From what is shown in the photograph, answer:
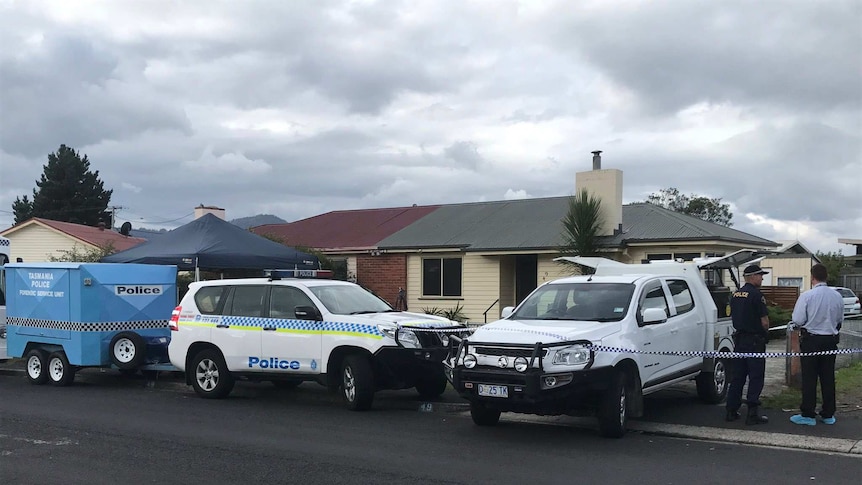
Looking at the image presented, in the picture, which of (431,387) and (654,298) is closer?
(654,298)

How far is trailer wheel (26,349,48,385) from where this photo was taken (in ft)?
46.7

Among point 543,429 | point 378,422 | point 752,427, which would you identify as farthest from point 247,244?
point 752,427

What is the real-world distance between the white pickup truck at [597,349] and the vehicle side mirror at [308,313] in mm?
1875

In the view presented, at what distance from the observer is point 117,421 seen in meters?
10.3

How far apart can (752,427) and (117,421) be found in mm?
7527

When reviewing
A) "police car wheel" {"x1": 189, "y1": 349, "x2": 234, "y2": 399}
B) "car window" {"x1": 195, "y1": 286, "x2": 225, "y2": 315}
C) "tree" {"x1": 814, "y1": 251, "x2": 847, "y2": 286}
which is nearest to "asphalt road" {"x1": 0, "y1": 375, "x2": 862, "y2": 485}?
"police car wheel" {"x1": 189, "y1": 349, "x2": 234, "y2": 399}

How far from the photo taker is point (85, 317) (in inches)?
541

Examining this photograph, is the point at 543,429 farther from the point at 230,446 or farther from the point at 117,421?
the point at 117,421

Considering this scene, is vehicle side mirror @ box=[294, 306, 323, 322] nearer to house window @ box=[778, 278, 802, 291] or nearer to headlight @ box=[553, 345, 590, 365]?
headlight @ box=[553, 345, 590, 365]

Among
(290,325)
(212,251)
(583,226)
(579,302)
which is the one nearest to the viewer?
(579,302)

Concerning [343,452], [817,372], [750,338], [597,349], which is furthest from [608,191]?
[343,452]

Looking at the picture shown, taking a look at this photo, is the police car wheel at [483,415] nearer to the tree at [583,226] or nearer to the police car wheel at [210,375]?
the police car wheel at [210,375]

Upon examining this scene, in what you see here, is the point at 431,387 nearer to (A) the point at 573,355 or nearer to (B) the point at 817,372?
(A) the point at 573,355

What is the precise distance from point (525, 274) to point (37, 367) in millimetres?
13952
